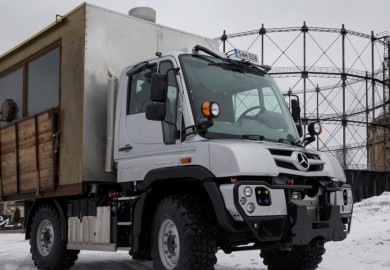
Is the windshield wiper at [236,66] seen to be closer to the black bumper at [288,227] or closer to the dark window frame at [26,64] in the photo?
the black bumper at [288,227]

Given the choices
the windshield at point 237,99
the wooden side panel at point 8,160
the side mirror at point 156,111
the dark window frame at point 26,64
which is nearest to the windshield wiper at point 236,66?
the windshield at point 237,99

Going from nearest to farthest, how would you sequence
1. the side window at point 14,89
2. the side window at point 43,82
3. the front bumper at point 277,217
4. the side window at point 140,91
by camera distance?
the front bumper at point 277,217 < the side window at point 140,91 < the side window at point 43,82 < the side window at point 14,89

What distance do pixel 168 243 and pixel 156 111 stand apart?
64.8 inches

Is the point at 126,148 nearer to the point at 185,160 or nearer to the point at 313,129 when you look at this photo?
the point at 185,160

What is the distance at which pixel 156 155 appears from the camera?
7367mm

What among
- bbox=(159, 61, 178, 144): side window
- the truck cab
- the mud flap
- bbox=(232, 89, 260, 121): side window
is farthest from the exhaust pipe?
the mud flap

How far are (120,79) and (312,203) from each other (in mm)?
3373

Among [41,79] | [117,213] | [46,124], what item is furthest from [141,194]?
[41,79]

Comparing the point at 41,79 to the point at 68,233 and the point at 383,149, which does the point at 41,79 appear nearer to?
the point at 68,233

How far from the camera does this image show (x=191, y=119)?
22.6 feet

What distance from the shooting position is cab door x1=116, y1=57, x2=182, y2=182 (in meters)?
7.14

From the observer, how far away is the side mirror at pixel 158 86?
6.79 m

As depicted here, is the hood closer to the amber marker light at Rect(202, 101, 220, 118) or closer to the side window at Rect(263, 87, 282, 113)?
the amber marker light at Rect(202, 101, 220, 118)

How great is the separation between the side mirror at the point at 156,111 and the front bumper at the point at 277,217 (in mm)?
1269
